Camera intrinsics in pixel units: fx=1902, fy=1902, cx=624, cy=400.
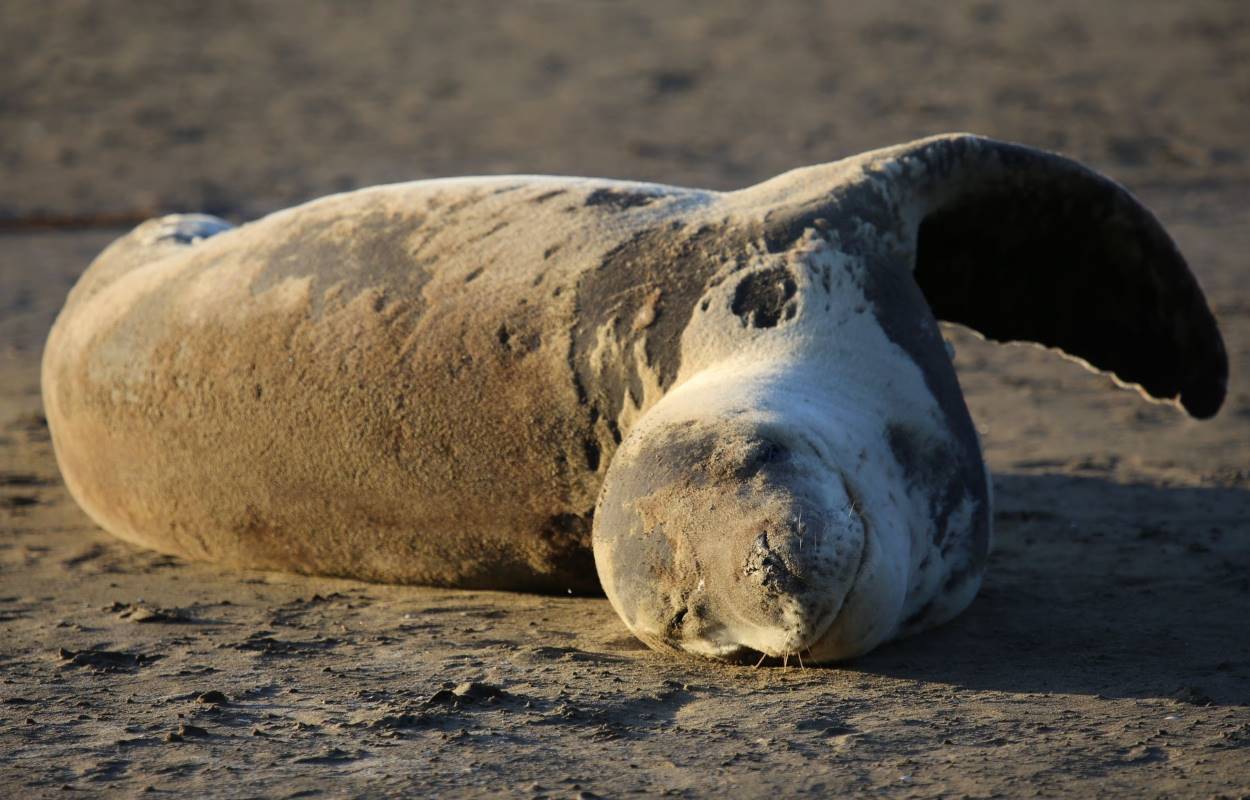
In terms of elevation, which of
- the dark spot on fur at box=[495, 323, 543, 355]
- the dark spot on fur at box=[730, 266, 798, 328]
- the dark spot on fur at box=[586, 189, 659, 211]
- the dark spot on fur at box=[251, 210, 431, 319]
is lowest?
the dark spot on fur at box=[495, 323, 543, 355]

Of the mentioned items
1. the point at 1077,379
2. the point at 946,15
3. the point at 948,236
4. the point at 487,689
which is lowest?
the point at 487,689

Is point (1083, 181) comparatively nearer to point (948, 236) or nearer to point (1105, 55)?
point (948, 236)

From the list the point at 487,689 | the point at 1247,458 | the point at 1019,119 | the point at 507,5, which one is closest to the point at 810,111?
the point at 1019,119

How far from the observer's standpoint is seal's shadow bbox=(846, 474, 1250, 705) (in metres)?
4.13

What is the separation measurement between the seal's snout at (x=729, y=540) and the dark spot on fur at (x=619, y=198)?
1.03 metres

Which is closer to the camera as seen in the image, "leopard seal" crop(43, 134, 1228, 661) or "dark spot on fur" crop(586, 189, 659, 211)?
"leopard seal" crop(43, 134, 1228, 661)

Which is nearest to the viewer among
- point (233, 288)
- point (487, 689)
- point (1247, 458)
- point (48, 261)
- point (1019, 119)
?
point (487, 689)

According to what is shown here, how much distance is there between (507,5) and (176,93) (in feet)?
11.7

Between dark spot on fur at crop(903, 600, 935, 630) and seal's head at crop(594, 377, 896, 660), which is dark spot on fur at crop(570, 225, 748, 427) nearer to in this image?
seal's head at crop(594, 377, 896, 660)

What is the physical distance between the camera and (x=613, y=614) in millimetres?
4711

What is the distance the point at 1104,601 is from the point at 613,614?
1243 millimetres

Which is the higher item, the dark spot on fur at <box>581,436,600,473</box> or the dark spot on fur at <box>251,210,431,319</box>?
the dark spot on fur at <box>251,210,431,319</box>

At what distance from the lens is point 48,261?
10297 millimetres

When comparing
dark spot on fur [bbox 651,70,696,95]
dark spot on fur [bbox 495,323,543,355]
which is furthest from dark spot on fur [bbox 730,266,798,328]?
dark spot on fur [bbox 651,70,696,95]
